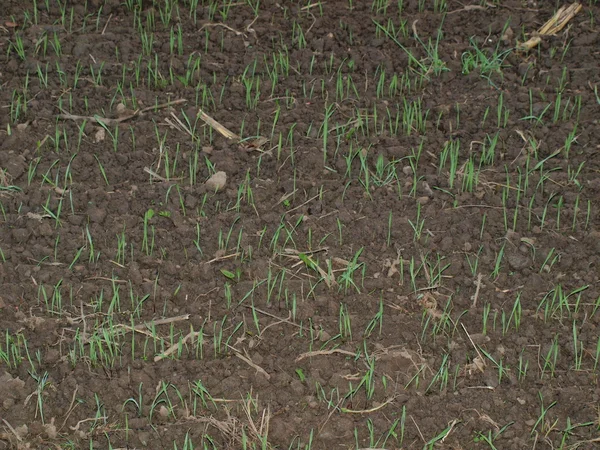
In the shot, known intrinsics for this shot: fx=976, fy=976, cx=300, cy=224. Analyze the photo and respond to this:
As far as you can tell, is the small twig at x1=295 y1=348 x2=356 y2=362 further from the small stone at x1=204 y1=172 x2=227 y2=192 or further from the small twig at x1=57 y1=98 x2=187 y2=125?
the small twig at x1=57 y1=98 x2=187 y2=125

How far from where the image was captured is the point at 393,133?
3.89 metres

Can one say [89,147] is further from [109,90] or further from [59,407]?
[59,407]

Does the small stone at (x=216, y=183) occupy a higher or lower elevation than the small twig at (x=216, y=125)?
lower

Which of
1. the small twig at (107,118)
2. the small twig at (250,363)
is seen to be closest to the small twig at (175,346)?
the small twig at (250,363)

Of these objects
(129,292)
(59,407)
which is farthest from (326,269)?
(59,407)

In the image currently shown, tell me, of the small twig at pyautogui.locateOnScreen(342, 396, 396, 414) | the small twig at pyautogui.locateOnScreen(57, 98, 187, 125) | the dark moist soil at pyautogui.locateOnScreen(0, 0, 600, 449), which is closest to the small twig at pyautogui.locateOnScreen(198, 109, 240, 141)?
the dark moist soil at pyautogui.locateOnScreen(0, 0, 600, 449)

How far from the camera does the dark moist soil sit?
295 centimetres

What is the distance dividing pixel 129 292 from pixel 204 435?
62cm

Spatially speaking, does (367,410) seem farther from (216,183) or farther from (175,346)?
(216,183)

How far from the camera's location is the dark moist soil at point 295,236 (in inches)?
116

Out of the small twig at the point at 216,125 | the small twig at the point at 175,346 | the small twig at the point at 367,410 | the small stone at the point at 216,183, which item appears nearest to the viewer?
the small twig at the point at 367,410

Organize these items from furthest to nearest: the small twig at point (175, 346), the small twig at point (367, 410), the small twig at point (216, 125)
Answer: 1. the small twig at point (216, 125)
2. the small twig at point (175, 346)
3. the small twig at point (367, 410)

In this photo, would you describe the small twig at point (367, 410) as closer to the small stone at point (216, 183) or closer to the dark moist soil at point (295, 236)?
the dark moist soil at point (295, 236)

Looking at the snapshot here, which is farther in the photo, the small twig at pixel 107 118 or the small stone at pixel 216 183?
the small twig at pixel 107 118
